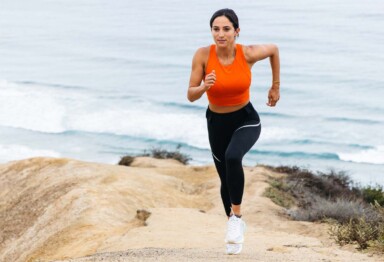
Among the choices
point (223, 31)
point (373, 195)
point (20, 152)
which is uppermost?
point (223, 31)

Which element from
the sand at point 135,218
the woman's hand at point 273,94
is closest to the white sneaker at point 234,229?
the sand at point 135,218

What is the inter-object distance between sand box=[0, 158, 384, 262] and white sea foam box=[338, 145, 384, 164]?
1657 centimetres

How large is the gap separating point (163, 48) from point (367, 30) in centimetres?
1317

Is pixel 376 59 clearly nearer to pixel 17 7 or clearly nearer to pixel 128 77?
pixel 128 77

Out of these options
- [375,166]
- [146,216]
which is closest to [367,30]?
[375,166]

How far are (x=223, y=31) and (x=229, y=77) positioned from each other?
1.29 ft

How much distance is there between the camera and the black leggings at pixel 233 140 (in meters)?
7.85

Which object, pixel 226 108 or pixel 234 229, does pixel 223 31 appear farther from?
pixel 234 229

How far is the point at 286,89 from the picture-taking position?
4681 cm

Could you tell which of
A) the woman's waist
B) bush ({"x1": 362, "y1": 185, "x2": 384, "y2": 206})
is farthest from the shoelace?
bush ({"x1": 362, "y1": 185, "x2": 384, "y2": 206})

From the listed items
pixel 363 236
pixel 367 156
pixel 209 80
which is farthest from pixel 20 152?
pixel 209 80

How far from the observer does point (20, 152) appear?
35156mm

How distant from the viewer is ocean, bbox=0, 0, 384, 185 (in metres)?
36.9

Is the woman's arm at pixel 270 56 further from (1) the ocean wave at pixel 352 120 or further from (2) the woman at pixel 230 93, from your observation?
(1) the ocean wave at pixel 352 120
